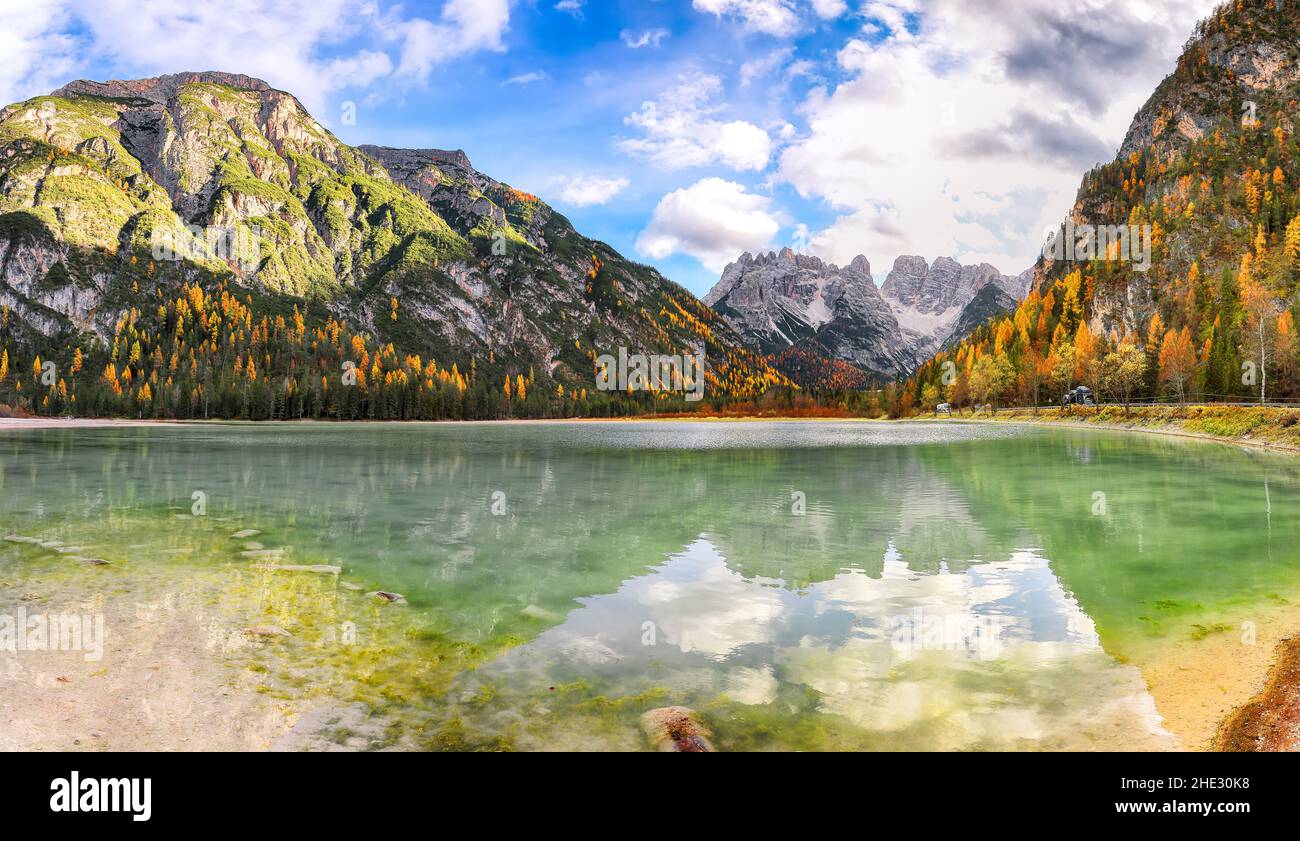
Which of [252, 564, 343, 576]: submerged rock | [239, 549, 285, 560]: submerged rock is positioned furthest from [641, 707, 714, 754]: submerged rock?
[239, 549, 285, 560]: submerged rock

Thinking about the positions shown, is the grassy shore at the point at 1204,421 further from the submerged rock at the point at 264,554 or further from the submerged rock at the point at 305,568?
the submerged rock at the point at 264,554

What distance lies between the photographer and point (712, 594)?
20.0 metres

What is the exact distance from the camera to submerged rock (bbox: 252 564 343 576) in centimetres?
2217

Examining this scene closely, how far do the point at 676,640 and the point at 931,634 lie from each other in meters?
6.15

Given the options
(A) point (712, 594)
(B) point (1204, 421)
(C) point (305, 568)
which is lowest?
(A) point (712, 594)

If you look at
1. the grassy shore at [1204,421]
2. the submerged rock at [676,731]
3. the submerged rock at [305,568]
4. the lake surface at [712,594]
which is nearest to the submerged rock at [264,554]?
the lake surface at [712,594]

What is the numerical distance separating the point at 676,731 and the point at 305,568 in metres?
17.0

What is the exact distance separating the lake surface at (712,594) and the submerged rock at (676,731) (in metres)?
0.28

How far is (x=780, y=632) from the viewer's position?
54.0 ft

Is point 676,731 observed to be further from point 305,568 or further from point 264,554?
point 264,554

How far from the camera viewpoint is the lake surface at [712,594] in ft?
38.0

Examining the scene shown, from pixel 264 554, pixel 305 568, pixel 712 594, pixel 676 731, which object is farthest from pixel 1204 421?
pixel 264 554
